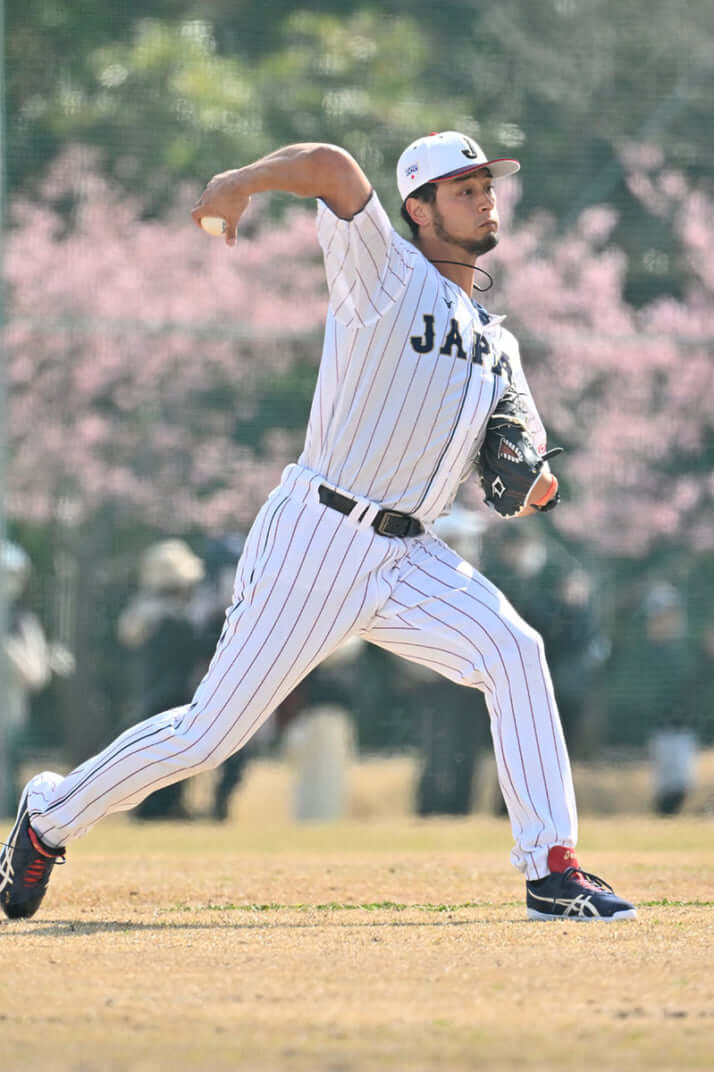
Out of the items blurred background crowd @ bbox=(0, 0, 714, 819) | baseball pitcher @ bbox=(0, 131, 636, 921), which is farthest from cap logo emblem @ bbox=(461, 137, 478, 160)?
blurred background crowd @ bbox=(0, 0, 714, 819)

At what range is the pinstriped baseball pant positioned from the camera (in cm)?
457

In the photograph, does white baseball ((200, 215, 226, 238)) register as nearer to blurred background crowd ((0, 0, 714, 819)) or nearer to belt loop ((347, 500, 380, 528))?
belt loop ((347, 500, 380, 528))

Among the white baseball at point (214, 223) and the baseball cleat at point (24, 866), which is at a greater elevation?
the white baseball at point (214, 223)

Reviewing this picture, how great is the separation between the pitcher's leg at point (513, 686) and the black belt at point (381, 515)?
Answer: 0.40 ft

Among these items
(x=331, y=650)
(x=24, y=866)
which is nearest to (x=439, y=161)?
(x=331, y=650)

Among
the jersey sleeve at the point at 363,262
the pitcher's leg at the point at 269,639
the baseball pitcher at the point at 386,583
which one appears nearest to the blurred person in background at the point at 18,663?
the baseball pitcher at the point at 386,583

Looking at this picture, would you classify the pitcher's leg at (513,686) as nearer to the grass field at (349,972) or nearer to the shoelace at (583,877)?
the shoelace at (583,877)

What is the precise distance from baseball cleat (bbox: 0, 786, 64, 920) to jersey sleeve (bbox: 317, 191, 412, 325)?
1.53 metres

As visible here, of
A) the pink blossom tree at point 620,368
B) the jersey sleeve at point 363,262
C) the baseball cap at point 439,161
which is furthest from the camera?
the pink blossom tree at point 620,368

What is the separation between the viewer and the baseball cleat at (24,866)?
4.78 meters

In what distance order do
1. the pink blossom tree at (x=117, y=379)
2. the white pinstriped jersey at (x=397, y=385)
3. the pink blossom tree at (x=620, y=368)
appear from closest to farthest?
the white pinstriped jersey at (x=397, y=385)
the pink blossom tree at (x=117, y=379)
the pink blossom tree at (x=620, y=368)

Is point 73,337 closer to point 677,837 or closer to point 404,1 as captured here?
point 404,1

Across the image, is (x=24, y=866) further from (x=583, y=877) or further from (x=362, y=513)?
(x=583, y=877)

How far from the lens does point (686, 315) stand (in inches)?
472
